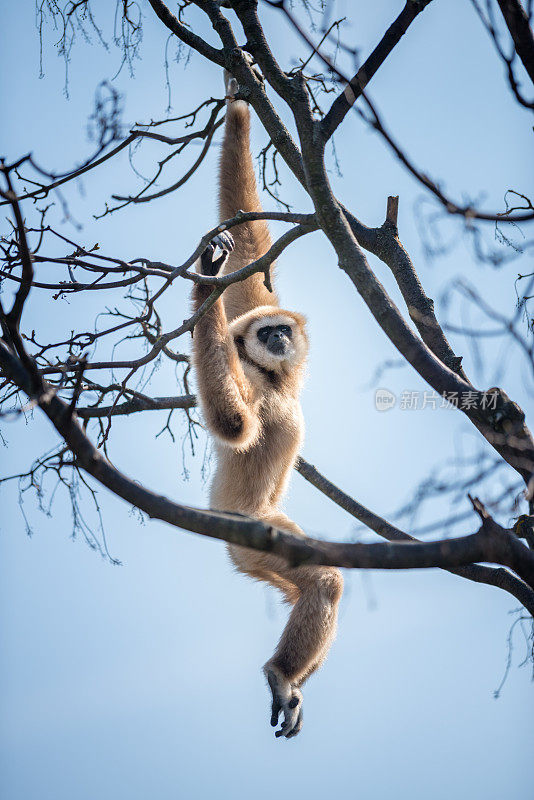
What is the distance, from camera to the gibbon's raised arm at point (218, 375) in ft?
16.6

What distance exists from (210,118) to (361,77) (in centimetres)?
215

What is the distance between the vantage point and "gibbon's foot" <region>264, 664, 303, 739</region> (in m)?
5.25

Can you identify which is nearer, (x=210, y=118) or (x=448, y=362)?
(x=448, y=362)

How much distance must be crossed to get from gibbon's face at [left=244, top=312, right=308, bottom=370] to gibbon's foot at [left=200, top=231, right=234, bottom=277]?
64.3 inches

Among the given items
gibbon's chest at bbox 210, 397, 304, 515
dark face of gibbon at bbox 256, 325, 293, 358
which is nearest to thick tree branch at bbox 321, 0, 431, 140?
dark face of gibbon at bbox 256, 325, 293, 358

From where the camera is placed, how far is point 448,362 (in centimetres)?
424

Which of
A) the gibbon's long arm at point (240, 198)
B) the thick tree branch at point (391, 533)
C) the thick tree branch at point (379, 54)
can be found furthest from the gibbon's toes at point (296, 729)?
the thick tree branch at point (379, 54)

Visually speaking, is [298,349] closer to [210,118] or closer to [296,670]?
[210,118]

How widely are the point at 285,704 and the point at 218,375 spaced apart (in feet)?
7.88

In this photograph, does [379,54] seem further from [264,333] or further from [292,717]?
[292,717]

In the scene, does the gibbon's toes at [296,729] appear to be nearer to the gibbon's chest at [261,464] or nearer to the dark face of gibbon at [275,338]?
the gibbon's chest at [261,464]

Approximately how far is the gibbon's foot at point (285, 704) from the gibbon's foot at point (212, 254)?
2.91 metres

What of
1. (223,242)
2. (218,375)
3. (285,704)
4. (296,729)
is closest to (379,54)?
(223,242)

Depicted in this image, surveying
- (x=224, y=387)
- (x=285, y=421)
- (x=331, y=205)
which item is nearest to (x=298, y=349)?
(x=285, y=421)
